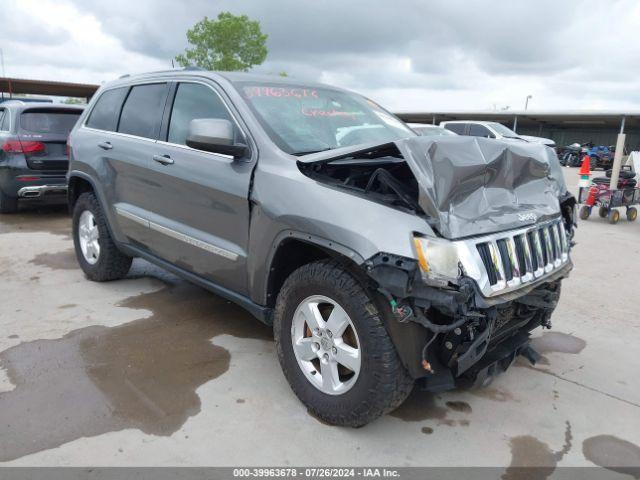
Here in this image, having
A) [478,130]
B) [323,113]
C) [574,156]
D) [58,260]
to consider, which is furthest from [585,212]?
[574,156]

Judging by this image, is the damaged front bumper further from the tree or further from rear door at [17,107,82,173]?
the tree

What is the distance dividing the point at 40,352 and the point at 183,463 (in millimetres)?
1675

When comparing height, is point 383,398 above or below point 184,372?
above

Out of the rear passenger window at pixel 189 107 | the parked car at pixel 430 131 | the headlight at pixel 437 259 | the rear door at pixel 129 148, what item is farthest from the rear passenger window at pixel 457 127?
the headlight at pixel 437 259

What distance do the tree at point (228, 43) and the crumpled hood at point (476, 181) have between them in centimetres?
3638

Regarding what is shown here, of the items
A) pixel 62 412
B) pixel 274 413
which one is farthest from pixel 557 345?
pixel 62 412

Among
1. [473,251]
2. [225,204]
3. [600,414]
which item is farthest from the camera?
[225,204]

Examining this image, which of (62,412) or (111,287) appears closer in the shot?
(62,412)

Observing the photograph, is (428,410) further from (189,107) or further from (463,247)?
(189,107)

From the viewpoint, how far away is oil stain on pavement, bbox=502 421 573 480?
8.02 feet

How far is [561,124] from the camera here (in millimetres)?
41688

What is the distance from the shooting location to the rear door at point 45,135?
297 inches

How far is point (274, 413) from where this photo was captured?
2850 mm

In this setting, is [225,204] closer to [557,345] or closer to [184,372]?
[184,372]
